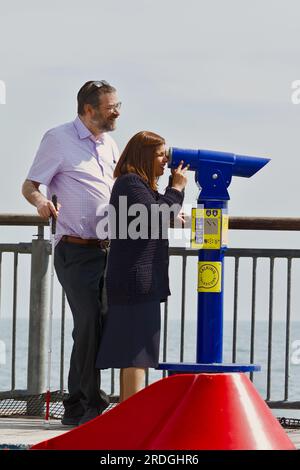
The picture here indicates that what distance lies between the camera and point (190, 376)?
15.6 ft

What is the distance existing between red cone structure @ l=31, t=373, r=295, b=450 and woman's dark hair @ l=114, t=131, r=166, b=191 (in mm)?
1539

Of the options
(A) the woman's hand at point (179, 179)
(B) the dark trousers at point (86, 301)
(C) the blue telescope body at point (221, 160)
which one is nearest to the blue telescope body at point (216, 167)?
(C) the blue telescope body at point (221, 160)

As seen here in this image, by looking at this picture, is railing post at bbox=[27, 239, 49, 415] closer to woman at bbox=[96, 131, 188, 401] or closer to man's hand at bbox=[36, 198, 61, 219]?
man's hand at bbox=[36, 198, 61, 219]

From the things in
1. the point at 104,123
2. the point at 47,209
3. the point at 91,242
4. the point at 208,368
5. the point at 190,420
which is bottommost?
the point at 190,420

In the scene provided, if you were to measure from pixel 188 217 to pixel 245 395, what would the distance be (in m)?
2.10

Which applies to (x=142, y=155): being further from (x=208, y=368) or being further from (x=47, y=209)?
(x=208, y=368)

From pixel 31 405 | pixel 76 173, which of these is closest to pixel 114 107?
pixel 76 173

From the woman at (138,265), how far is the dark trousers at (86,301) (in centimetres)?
61

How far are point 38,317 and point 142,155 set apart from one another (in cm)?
235

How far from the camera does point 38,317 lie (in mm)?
8117

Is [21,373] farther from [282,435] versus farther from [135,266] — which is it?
[282,435]

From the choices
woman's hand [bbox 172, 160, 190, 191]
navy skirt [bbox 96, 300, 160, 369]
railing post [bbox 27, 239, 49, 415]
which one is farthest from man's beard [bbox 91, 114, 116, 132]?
railing post [bbox 27, 239, 49, 415]

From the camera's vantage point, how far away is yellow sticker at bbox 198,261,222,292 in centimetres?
502

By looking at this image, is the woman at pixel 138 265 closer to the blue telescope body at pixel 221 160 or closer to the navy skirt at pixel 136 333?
the navy skirt at pixel 136 333
